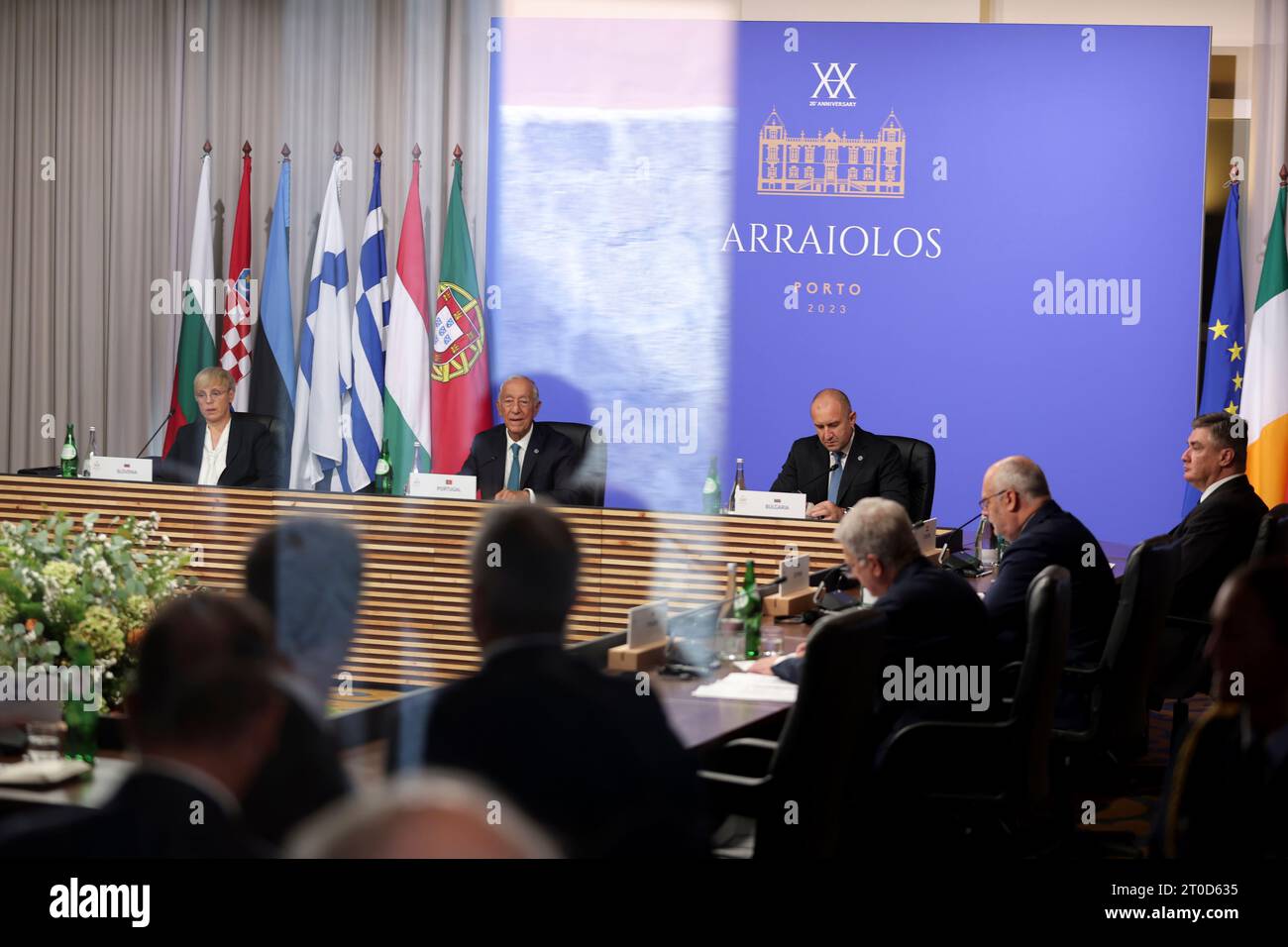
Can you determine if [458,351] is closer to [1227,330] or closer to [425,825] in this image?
[1227,330]

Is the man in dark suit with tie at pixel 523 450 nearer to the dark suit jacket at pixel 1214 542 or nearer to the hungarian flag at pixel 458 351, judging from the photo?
the hungarian flag at pixel 458 351

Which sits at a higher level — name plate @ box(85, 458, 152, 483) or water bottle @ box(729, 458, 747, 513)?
name plate @ box(85, 458, 152, 483)

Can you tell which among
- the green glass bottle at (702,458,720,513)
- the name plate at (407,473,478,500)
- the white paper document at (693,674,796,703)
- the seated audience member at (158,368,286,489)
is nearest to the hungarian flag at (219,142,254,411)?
the seated audience member at (158,368,286,489)

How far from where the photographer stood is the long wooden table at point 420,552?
218 cm

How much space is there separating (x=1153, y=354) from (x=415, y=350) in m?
3.59

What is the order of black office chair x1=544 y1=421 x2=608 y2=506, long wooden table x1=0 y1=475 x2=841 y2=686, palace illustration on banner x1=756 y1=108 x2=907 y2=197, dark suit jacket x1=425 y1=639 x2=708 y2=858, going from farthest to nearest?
1. palace illustration on banner x1=756 y1=108 x2=907 y2=197
2. black office chair x1=544 y1=421 x2=608 y2=506
3. long wooden table x1=0 y1=475 x2=841 y2=686
4. dark suit jacket x1=425 y1=639 x2=708 y2=858

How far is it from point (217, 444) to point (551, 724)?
349cm

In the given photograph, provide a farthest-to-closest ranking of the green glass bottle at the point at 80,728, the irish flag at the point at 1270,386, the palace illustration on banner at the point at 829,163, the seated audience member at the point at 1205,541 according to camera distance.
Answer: the palace illustration on banner at the point at 829,163
the irish flag at the point at 1270,386
the seated audience member at the point at 1205,541
the green glass bottle at the point at 80,728

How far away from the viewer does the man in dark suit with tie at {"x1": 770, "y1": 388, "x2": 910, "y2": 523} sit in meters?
5.69

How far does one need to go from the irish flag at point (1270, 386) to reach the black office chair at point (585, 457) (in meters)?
3.18

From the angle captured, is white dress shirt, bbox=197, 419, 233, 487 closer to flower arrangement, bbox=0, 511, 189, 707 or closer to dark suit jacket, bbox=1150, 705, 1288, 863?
flower arrangement, bbox=0, 511, 189, 707

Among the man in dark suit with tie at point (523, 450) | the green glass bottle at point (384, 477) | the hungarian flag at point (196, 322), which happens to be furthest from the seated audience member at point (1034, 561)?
the hungarian flag at point (196, 322)

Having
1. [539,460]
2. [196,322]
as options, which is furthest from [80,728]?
[196,322]

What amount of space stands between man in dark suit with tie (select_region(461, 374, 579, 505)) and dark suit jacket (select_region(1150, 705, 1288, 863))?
284cm
